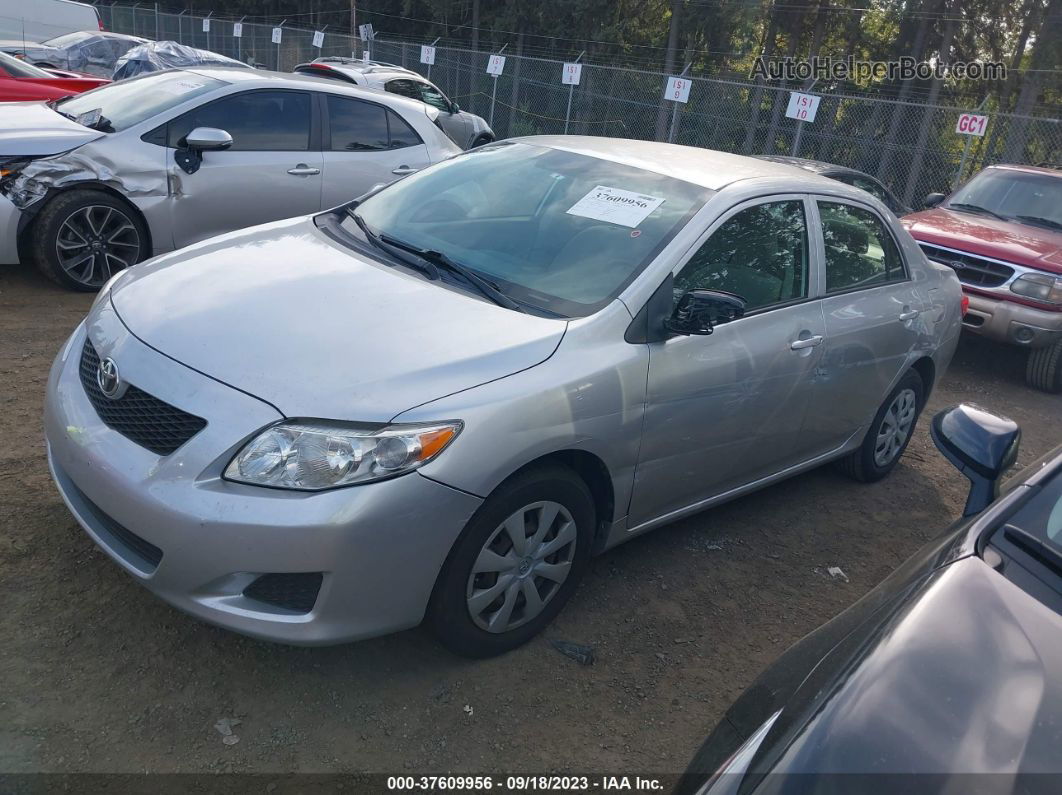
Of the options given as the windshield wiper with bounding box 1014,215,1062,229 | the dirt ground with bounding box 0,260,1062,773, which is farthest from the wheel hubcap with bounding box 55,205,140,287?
the windshield wiper with bounding box 1014,215,1062,229

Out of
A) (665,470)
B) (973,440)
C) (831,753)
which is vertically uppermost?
(973,440)

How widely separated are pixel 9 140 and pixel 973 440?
6066 mm

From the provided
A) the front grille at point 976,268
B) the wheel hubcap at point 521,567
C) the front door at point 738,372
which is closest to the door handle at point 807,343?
the front door at point 738,372

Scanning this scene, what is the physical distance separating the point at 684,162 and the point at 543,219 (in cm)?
83

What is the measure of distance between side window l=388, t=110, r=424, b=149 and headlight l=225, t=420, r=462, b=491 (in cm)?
536

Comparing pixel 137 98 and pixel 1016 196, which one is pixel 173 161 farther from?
pixel 1016 196

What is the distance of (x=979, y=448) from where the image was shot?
259 centimetres

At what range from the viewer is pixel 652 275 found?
3.43 m

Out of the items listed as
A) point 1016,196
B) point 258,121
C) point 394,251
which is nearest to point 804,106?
point 1016,196

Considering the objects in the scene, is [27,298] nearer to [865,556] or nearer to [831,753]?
[865,556]

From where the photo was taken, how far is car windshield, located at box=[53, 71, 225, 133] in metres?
6.47

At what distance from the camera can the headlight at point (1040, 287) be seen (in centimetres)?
745

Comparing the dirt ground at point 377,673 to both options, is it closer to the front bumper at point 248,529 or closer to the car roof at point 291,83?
the front bumper at point 248,529

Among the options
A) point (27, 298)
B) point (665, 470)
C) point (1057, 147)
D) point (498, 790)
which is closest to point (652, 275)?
point (665, 470)
